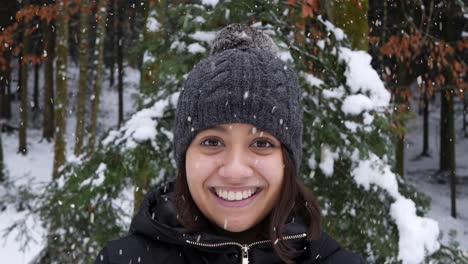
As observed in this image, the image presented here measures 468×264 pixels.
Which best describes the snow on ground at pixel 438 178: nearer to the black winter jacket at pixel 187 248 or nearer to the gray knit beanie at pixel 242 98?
the black winter jacket at pixel 187 248

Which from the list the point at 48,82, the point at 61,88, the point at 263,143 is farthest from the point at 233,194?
the point at 48,82

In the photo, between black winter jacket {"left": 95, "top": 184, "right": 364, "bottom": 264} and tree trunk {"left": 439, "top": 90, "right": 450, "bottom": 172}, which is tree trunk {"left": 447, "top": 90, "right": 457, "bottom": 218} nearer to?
tree trunk {"left": 439, "top": 90, "right": 450, "bottom": 172}

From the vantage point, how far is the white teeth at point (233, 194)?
1886 mm

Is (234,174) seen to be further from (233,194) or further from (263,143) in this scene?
(263,143)

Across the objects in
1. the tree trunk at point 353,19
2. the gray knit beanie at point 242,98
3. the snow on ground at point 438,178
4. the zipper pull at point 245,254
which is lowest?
the snow on ground at point 438,178

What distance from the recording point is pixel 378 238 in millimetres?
3969

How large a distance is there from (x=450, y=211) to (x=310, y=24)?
17.5 metres

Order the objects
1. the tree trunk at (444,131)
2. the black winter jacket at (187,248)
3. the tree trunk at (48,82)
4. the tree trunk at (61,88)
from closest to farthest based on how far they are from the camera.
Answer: the black winter jacket at (187,248) → the tree trunk at (61,88) → the tree trunk at (48,82) → the tree trunk at (444,131)

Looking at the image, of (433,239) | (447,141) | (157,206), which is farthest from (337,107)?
(447,141)

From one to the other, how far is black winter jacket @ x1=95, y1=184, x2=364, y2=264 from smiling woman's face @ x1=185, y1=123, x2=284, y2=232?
90 mm

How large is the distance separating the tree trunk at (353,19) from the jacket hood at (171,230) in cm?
292

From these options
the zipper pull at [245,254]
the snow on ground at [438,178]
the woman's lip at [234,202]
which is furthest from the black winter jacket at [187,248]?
the snow on ground at [438,178]

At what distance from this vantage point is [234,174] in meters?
1.83

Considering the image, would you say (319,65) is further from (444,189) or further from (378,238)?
(444,189)
